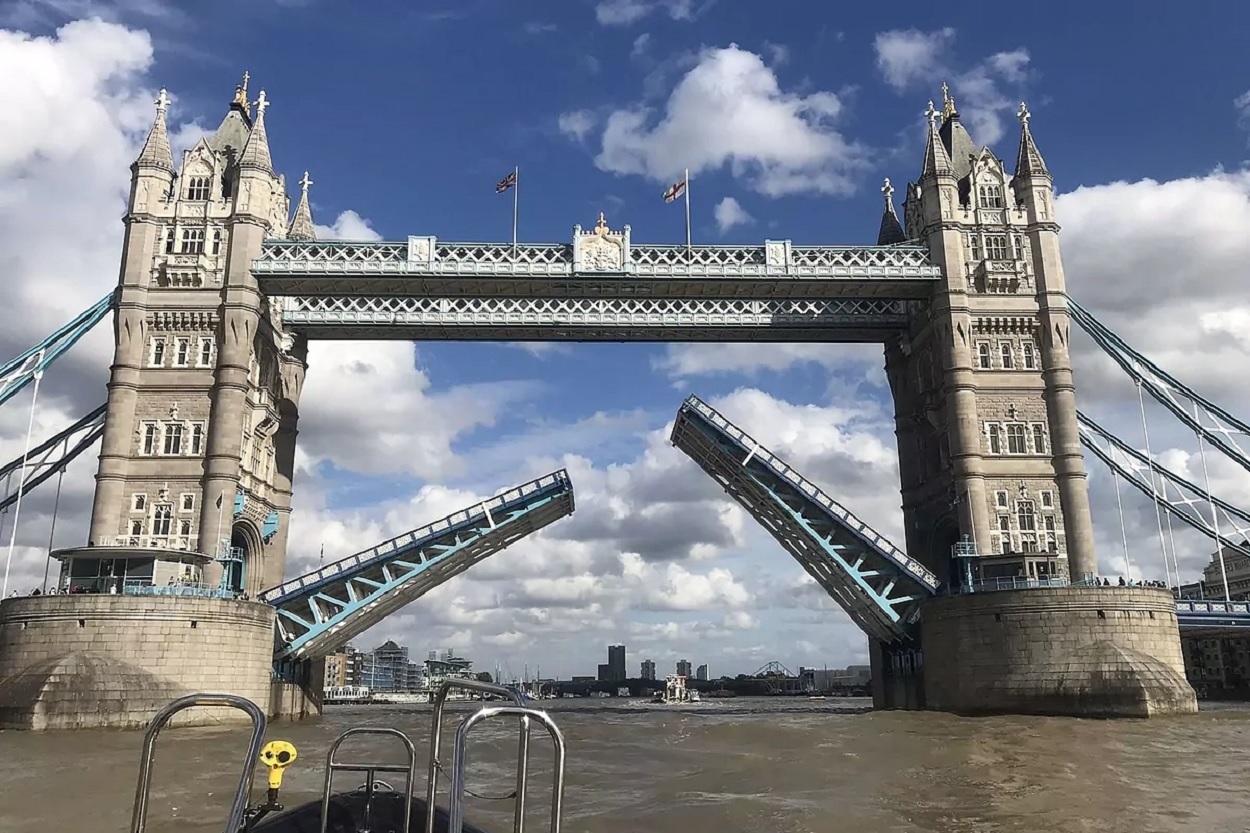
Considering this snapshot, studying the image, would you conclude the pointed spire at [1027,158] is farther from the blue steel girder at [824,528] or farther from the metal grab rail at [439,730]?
the metal grab rail at [439,730]

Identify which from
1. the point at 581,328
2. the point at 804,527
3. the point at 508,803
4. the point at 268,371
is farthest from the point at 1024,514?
the point at 268,371

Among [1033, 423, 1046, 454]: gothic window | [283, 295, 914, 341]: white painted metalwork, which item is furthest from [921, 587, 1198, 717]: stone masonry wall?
[283, 295, 914, 341]: white painted metalwork

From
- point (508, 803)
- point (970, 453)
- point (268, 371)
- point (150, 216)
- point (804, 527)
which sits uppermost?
point (150, 216)

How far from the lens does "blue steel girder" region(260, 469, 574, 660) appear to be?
40.6m

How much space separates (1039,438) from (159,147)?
41632 mm

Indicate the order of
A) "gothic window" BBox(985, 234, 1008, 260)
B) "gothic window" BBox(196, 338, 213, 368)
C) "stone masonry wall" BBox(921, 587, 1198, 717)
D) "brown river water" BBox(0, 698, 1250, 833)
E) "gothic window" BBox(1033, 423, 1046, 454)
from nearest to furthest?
"brown river water" BBox(0, 698, 1250, 833) → "stone masonry wall" BBox(921, 587, 1198, 717) → "gothic window" BBox(196, 338, 213, 368) → "gothic window" BBox(1033, 423, 1046, 454) → "gothic window" BBox(985, 234, 1008, 260)

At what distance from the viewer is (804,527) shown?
4138cm

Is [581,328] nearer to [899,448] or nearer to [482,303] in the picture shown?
[482,303]

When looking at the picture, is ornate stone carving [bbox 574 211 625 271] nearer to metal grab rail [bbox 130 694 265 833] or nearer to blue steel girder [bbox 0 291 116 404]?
blue steel girder [bbox 0 291 116 404]

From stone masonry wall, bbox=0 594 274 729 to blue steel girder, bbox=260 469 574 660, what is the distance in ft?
15.8

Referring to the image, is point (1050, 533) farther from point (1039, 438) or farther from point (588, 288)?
point (588, 288)

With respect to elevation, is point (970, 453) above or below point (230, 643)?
above

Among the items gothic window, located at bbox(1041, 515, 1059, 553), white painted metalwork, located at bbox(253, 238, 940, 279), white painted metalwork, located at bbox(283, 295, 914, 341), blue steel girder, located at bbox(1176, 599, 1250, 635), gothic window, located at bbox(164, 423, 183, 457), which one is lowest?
blue steel girder, located at bbox(1176, 599, 1250, 635)

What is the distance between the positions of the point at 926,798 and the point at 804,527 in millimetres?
23729
